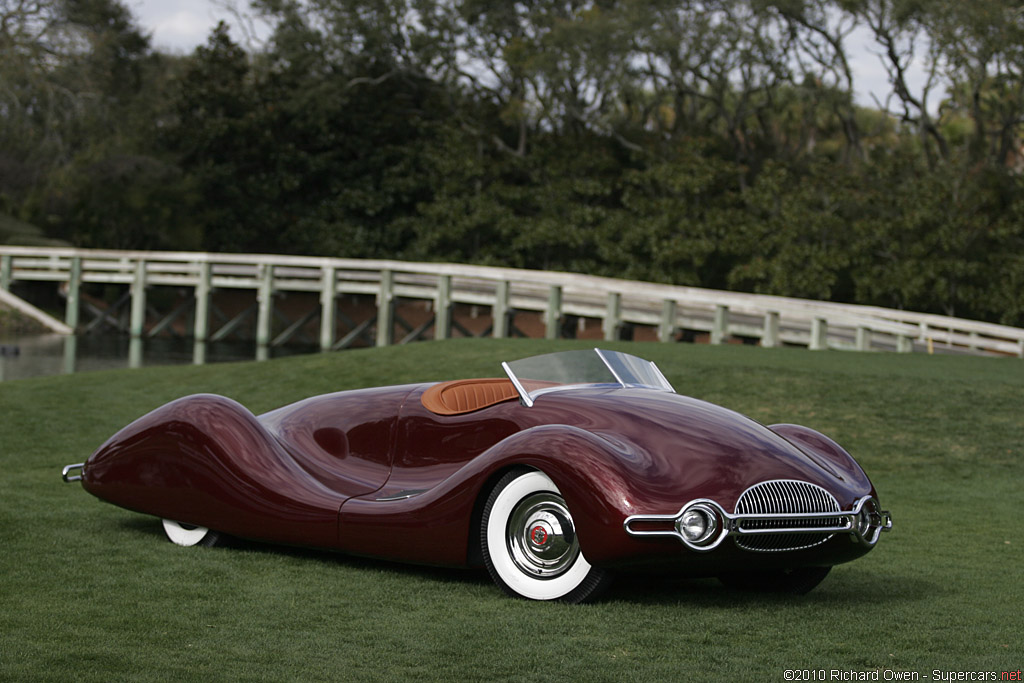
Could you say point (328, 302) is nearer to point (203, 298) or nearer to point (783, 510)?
point (203, 298)

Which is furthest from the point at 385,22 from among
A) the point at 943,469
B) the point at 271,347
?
the point at 943,469

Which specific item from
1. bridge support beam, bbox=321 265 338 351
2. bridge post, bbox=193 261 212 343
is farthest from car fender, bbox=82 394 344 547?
bridge post, bbox=193 261 212 343

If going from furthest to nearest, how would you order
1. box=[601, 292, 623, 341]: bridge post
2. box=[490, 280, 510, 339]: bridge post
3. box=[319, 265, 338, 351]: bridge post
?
box=[319, 265, 338, 351]: bridge post
box=[490, 280, 510, 339]: bridge post
box=[601, 292, 623, 341]: bridge post

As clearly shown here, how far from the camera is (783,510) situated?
17.9 feet

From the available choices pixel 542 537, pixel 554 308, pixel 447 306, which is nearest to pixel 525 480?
pixel 542 537

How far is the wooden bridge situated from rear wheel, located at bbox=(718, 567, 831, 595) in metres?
16.7

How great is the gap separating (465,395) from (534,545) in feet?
4.95

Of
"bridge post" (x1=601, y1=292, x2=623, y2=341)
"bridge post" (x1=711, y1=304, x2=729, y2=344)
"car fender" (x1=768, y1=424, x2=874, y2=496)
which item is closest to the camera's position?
"car fender" (x1=768, y1=424, x2=874, y2=496)

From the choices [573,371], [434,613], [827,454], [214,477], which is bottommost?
[434,613]

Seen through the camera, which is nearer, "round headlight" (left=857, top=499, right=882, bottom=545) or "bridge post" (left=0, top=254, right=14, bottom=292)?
"round headlight" (left=857, top=499, right=882, bottom=545)

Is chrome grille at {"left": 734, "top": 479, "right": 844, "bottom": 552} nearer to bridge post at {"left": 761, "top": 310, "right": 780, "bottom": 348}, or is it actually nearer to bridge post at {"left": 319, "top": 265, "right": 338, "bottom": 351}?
bridge post at {"left": 761, "top": 310, "right": 780, "bottom": 348}

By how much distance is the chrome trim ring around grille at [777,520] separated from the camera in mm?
5277

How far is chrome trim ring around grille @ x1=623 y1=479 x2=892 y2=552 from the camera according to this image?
5.28 metres

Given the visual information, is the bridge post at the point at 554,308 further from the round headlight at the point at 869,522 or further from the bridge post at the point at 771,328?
the round headlight at the point at 869,522
